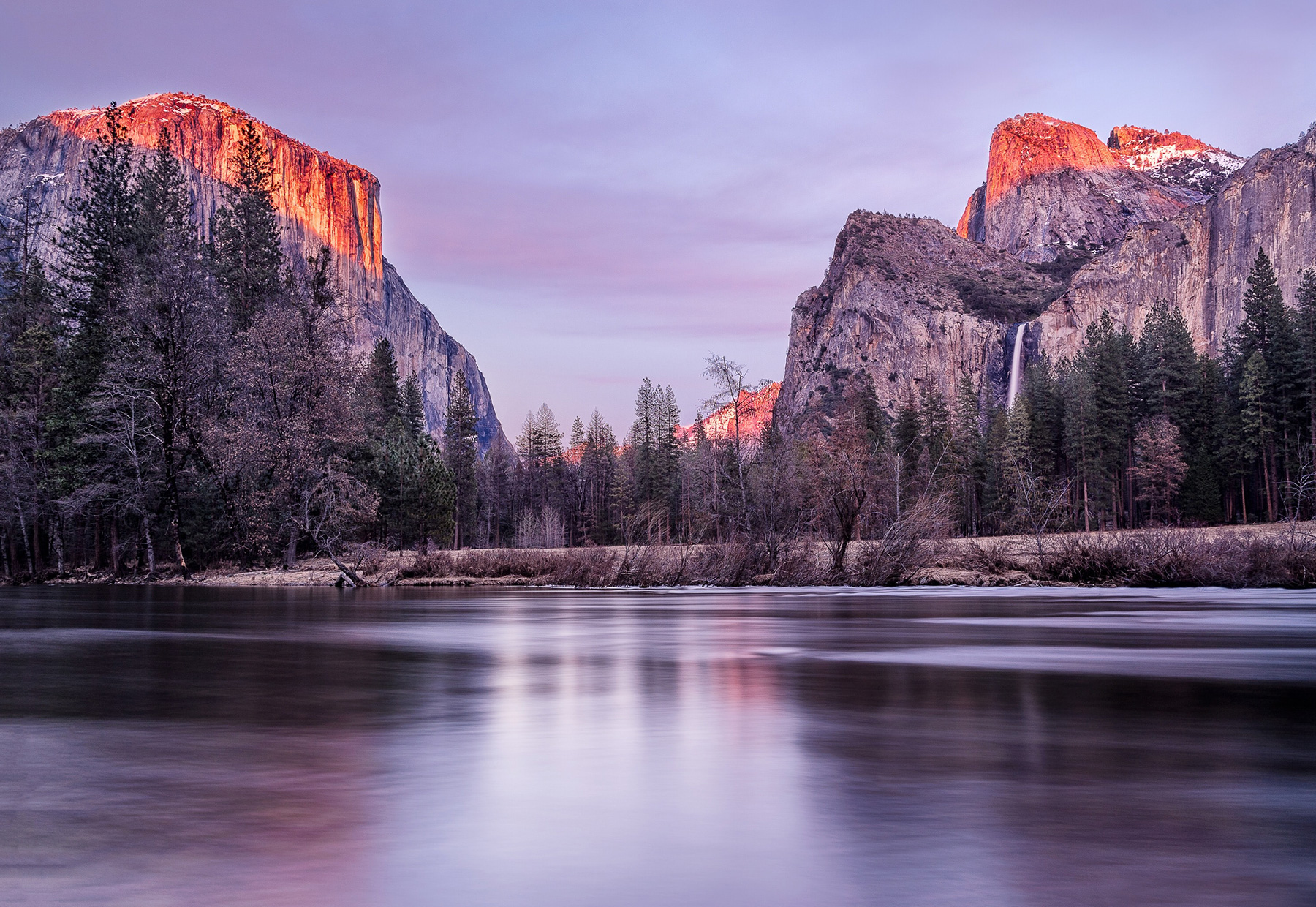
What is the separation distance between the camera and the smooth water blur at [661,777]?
10.8 feet

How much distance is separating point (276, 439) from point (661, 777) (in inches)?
1477

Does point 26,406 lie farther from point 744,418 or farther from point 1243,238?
point 1243,238

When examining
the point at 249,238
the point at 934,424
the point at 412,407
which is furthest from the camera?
the point at 934,424

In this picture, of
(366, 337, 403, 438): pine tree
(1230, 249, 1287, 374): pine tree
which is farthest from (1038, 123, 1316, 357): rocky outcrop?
(366, 337, 403, 438): pine tree

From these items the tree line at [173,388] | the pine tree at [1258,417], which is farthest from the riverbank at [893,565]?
the pine tree at [1258,417]

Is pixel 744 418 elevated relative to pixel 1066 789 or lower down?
elevated

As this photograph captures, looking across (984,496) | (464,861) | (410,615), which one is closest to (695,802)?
(464,861)

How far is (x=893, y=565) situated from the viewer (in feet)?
106

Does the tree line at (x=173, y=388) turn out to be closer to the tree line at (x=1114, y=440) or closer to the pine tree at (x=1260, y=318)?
the tree line at (x=1114, y=440)

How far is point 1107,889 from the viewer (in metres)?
3.15

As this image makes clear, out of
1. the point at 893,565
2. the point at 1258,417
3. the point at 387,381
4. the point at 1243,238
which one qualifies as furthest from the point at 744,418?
the point at 1243,238

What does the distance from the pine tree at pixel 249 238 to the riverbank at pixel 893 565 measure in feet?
62.5

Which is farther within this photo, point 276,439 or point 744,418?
point 744,418

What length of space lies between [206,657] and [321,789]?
7.96 meters
